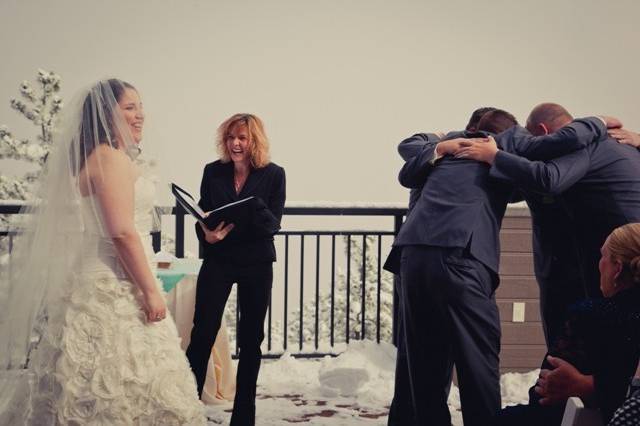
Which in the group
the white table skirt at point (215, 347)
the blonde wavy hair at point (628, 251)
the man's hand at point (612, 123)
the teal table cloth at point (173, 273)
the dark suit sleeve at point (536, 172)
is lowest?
the white table skirt at point (215, 347)

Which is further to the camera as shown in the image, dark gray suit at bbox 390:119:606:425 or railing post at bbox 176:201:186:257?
railing post at bbox 176:201:186:257

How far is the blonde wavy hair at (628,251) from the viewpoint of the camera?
6.75 feet

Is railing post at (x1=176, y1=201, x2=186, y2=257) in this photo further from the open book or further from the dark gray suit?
the dark gray suit

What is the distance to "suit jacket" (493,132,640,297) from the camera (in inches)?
125

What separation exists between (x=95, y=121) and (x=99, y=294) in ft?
1.83

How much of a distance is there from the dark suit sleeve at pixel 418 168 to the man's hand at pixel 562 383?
1160mm

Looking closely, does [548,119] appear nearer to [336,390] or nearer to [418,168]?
[418,168]

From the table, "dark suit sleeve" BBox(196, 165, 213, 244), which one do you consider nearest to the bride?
"dark suit sleeve" BBox(196, 165, 213, 244)

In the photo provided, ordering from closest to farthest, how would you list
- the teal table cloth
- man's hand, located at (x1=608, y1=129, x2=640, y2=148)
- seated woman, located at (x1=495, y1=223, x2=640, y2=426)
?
seated woman, located at (x1=495, y1=223, x2=640, y2=426) < man's hand, located at (x1=608, y1=129, x2=640, y2=148) < the teal table cloth

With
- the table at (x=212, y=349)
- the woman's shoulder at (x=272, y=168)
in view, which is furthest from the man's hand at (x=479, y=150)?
the table at (x=212, y=349)

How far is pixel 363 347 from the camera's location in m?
5.41

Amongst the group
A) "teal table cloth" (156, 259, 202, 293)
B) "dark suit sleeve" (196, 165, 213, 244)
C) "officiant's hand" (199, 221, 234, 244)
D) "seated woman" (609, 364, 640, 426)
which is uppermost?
"dark suit sleeve" (196, 165, 213, 244)

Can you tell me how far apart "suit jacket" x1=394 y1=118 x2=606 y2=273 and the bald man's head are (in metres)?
0.17

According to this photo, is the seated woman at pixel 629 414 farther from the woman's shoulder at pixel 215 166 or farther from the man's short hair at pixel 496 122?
the woman's shoulder at pixel 215 166
